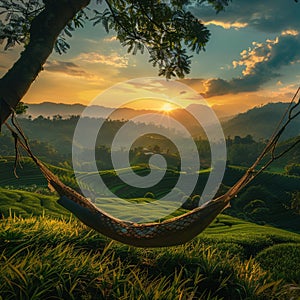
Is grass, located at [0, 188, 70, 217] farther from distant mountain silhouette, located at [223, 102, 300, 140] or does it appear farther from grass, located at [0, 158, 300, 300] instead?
distant mountain silhouette, located at [223, 102, 300, 140]

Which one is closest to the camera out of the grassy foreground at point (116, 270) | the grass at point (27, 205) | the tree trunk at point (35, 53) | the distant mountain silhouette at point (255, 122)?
the grassy foreground at point (116, 270)

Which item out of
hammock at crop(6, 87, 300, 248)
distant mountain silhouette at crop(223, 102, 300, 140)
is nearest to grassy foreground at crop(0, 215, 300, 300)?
hammock at crop(6, 87, 300, 248)

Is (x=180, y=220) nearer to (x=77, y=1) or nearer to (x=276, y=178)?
(x=77, y=1)

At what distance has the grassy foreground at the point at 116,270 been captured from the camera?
78.7 inches

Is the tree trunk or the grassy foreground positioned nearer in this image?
the grassy foreground

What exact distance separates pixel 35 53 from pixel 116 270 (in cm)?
177

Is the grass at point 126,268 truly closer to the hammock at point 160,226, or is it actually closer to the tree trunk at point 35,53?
the hammock at point 160,226

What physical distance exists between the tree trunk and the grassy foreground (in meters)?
1.04

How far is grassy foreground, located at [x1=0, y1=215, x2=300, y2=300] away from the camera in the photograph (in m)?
2.00

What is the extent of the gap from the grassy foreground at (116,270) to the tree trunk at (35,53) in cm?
104

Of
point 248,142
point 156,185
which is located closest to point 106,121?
point 248,142

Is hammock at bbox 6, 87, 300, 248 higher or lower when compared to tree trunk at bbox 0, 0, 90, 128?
lower

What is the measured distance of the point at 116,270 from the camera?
2.55 meters

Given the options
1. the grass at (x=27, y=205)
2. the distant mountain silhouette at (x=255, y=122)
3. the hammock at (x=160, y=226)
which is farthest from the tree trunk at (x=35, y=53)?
the distant mountain silhouette at (x=255, y=122)
